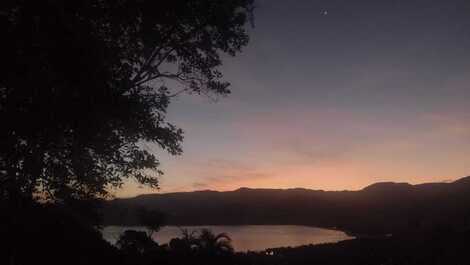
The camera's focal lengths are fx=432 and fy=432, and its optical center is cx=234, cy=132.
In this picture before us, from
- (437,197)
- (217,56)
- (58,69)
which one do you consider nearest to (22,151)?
(58,69)

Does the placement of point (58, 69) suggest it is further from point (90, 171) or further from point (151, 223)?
point (151, 223)

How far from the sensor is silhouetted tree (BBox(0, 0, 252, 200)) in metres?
9.08

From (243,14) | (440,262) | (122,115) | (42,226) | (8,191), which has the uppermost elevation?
(243,14)

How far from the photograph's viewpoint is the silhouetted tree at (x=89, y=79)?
9.08 m

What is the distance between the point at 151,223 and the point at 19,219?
57.3 feet

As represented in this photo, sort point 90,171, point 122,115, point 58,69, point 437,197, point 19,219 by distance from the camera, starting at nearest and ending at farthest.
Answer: point 58,69 → point 19,219 → point 122,115 → point 90,171 → point 437,197

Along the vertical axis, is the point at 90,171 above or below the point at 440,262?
above

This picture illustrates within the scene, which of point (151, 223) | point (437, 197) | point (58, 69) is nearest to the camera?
point (58, 69)

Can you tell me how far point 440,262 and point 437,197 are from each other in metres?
149

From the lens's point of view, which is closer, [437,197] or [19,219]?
[19,219]

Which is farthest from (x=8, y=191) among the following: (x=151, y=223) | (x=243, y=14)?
(x=151, y=223)

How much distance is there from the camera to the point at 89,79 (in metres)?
9.71

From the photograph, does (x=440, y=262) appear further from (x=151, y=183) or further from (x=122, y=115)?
(x=122, y=115)

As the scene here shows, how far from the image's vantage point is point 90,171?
1346cm
